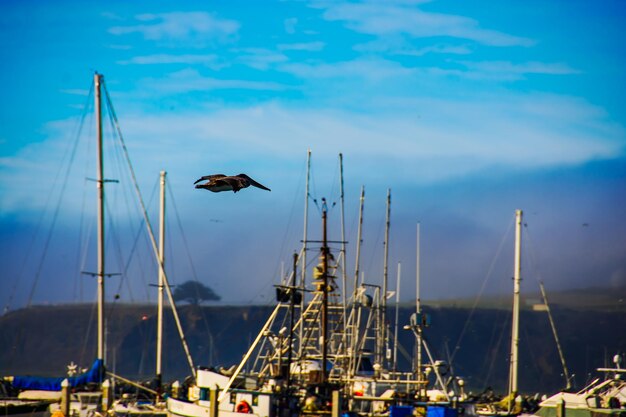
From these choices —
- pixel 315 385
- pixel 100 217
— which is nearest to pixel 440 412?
pixel 315 385

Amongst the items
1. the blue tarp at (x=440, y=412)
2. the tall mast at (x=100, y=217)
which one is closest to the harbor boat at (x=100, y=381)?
the tall mast at (x=100, y=217)

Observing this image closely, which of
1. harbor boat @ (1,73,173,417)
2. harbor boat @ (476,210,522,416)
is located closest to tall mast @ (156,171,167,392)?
harbor boat @ (1,73,173,417)

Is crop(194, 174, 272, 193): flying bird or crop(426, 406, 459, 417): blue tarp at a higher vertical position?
crop(194, 174, 272, 193): flying bird

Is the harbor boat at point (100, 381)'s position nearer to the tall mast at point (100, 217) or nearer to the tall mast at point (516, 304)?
the tall mast at point (100, 217)

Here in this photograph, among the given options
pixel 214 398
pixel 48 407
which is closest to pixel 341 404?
pixel 214 398

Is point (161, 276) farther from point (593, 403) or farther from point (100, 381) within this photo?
point (593, 403)

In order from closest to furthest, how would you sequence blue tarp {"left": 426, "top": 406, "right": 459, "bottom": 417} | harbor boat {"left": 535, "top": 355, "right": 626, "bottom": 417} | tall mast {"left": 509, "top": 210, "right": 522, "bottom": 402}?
1. blue tarp {"left": 426, "top": 406, "right": 459, "bottom": 417}
2. harbor boat {"left": 535, "top": 355, "right": 626, "bottom": 417}
3. tall mast {"left": 509, "top": 210, "right": 522, "bottom": 402}

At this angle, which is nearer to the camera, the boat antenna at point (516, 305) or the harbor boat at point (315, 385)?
the harbor boat at point (315, 385)

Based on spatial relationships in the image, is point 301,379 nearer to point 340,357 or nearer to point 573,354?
point 340,357

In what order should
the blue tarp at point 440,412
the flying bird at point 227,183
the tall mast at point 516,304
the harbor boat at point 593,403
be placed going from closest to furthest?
the flying bird at point 227,183, the blue tarp at point 440,412, the harbor boat at point 593,403, the tall mast at point 516,304

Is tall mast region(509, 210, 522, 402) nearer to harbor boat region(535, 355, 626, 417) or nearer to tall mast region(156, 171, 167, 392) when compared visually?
harbor boat region(535, 355, 626, 417)

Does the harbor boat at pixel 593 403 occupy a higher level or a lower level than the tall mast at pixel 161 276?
lower

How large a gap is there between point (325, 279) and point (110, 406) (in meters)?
16.3

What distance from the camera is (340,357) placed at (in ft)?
234
